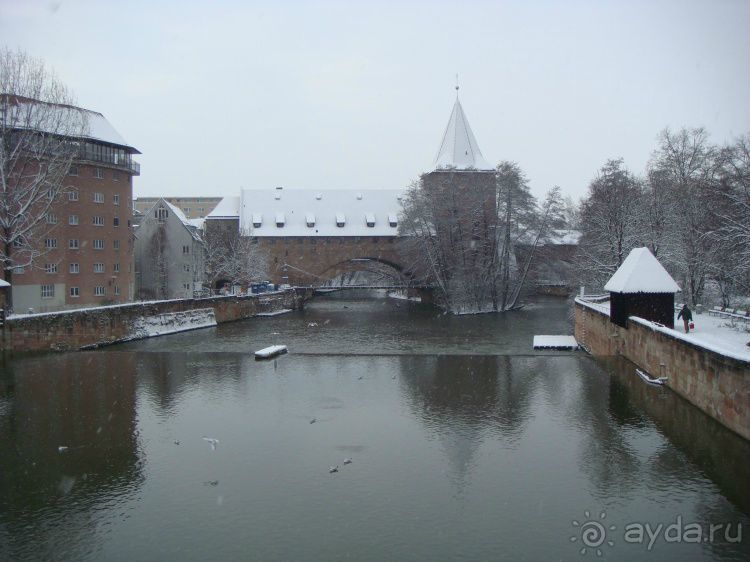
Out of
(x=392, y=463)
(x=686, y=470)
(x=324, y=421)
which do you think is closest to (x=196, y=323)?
(x=324, y=421)

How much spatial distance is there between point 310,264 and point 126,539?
5423 centimetres

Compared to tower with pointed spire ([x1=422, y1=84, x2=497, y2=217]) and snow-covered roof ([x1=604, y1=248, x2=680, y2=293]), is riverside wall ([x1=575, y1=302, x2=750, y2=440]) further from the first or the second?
tower with pointed spire ([x1=422, y1=84, x2=497, y2=217])

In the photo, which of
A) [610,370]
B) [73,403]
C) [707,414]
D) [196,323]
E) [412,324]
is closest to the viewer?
[707,414]

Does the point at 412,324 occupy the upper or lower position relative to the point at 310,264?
lower

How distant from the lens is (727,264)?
26234mm

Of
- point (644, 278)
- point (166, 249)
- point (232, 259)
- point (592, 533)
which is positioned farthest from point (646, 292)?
point (166, 249)

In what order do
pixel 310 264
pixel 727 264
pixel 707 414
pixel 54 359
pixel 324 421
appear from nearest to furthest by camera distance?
pixel 707 414
pixel 324 421
pixel 54 359
pixel 727 264
pixel 310 264

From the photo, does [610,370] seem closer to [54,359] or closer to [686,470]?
[686,470]

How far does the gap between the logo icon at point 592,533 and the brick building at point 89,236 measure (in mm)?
31707

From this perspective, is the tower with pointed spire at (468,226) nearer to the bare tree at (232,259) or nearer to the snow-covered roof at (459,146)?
the snow-covered roof at (459,146)

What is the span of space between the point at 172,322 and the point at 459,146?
3589 centimetres

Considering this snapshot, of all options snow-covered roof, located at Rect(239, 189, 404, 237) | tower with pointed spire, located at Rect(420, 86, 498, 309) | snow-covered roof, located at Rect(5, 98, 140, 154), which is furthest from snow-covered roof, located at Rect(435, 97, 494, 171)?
snow-covered roof, located at Rect(5, 98, 140, 154)

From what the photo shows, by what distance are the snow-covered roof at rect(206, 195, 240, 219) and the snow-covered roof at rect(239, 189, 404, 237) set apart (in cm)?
104

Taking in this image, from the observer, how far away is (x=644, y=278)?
61.6 ft
